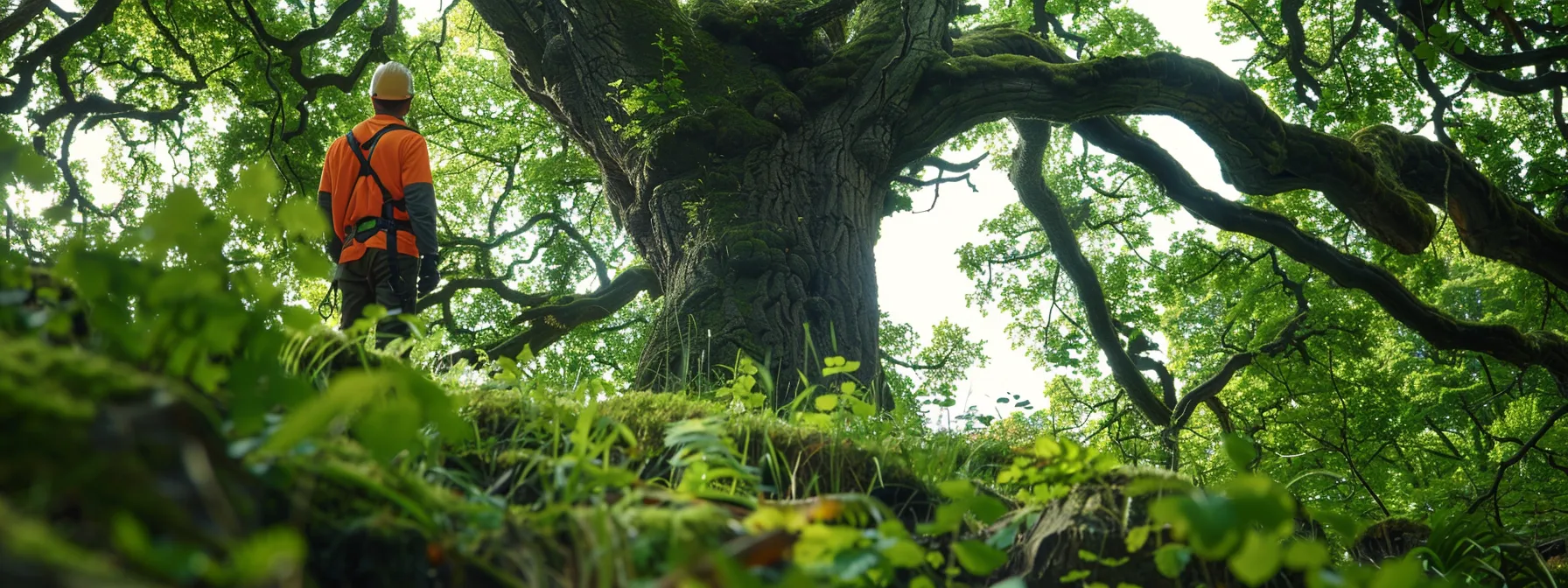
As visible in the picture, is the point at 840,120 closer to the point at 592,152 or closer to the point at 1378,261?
the point at 592,152

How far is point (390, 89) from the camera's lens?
4.93m

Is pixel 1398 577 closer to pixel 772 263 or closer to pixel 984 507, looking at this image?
pixel 984 507

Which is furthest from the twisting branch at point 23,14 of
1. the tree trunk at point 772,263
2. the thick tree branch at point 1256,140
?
the thick tree branch at point 1256,140

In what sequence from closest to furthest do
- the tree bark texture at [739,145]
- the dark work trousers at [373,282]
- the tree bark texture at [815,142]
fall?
the dark work trousers at [373,282]
the tree bark texture at [739,145]
the tree bark texture at [815,142]

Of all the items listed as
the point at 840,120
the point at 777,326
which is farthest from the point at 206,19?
the point at 777,326

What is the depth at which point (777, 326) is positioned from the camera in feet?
16.5

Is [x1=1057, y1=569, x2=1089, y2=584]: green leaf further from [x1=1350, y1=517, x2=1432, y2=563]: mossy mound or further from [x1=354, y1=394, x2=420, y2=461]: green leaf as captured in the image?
[x1=1350, y1=517, x2=1432, y2=563]: mossy mound

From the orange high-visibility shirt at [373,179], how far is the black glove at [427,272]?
0.09 m

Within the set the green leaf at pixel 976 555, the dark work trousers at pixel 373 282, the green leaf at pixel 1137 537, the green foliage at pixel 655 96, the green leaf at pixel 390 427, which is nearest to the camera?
the green leaf at pixel 390 427

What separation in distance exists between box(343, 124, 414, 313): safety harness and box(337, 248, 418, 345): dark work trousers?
0.8 inches

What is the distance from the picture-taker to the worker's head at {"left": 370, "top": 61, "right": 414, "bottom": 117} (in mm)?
4918

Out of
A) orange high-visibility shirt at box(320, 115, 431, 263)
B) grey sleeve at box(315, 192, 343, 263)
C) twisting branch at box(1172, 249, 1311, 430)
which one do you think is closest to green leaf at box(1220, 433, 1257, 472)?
orange high-visibility shirt at box(320, 115, 431, 263)

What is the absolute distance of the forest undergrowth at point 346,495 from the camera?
87 cm

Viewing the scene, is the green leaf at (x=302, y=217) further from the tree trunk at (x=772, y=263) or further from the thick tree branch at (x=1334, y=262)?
the thick tree branch at (x=1334, y=262)
